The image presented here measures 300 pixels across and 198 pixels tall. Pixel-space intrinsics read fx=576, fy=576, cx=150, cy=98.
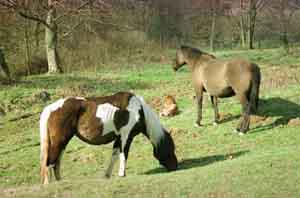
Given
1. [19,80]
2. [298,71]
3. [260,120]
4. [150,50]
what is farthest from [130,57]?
[260,120]

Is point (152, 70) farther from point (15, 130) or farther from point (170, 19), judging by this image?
point (170, 19)

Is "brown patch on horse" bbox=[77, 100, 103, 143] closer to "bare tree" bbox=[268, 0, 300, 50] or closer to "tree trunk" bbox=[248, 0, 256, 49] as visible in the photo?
"tree trunk" bbox=[248, 0, 256, 49]

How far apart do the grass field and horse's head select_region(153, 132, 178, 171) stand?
0.71ft

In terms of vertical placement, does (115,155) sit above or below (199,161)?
above

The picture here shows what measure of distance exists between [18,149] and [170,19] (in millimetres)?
32714

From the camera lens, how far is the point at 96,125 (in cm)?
943

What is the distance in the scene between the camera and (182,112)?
51.4ft

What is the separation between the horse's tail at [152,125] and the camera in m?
9.73

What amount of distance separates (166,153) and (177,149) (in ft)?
7.02

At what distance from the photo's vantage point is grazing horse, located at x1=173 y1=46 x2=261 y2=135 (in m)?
12.6

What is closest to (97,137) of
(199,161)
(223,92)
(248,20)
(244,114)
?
(199,161)

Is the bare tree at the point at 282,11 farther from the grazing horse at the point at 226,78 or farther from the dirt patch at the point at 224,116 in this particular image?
the grazing horse at the point at 226,78

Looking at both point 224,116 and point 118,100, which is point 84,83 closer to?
point 224,116

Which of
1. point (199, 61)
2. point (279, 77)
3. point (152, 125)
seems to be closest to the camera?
point (152, 125)
